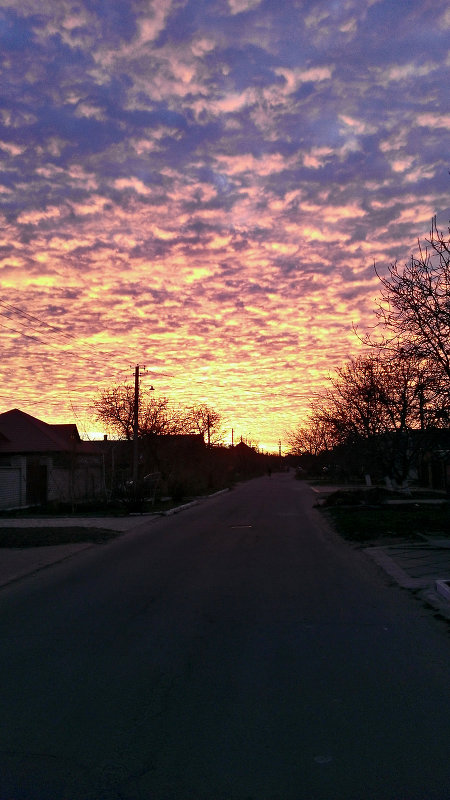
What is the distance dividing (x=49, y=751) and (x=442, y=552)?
12.2 m

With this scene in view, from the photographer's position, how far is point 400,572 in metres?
12.7

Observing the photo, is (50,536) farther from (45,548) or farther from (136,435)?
(136,435)

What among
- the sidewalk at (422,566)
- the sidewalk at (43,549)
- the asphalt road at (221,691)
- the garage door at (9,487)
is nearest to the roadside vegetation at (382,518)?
the sidewalk at (422,566)

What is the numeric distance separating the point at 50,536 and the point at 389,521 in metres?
10.4

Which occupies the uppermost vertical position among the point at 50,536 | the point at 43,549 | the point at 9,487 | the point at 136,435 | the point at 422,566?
the point at 136,435

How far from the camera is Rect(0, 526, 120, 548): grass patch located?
18.2 metres

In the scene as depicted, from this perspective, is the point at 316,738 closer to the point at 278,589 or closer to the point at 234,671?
the point at 234,671

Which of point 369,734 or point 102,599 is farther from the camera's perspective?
point 102,599

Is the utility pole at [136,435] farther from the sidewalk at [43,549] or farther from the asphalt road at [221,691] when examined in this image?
the asphalt road at [221,691]

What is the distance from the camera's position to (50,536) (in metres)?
19.4

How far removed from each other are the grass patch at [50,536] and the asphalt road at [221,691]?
20.9ft

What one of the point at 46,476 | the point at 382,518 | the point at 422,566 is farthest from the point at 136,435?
the point at 422,566

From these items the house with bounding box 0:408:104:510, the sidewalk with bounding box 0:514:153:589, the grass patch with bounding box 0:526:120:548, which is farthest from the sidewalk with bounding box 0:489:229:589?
the house with bounding box 0:408:104:510

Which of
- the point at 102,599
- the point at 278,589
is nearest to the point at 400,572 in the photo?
the point at 278,589
